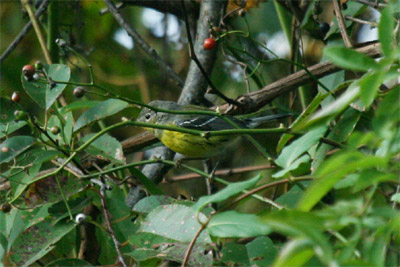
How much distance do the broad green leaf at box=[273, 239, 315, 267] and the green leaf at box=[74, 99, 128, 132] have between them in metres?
1.29

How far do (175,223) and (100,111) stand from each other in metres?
0.62

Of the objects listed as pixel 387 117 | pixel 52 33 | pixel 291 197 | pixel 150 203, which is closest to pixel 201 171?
pixel 150 203

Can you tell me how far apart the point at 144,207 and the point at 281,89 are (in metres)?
0.82

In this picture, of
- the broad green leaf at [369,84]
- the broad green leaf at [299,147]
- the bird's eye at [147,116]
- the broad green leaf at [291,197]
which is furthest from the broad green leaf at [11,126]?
the bird's eye at [147,116]

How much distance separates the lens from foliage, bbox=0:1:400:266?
2.34 ft

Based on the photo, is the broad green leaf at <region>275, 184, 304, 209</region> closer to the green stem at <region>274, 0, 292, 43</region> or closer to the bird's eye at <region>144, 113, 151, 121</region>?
the green stem at <region>274, 0, 292, 43</region>

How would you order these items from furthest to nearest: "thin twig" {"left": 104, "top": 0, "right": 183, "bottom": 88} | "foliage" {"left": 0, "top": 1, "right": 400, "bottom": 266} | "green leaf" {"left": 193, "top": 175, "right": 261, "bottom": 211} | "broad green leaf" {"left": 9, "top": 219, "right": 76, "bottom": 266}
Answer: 1. "thin twig" {"left": 104, "top": 0, "right": 183, "bottom": 88}
2. "broad green leaf" {"left": 9, "top": 219, "right": 76, "bottom": 266}
3. "green leaf" {"left": 193, "top": 175, "right": 261, "bottom": 211}
4. "foliage" {"left": 0, "top": 1, "right": 400, "bottom": 266}

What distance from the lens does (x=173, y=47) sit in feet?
12.0

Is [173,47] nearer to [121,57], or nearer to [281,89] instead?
[121,57]

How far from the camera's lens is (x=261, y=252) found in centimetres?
133

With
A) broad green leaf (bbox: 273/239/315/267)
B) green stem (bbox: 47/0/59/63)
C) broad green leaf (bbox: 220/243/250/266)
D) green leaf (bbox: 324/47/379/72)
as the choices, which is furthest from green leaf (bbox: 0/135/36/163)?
green stem (bbox: 47/0/59/63)

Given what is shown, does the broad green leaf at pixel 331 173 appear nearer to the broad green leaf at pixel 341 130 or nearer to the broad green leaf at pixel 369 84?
the broad green leaf at pixel 369 84

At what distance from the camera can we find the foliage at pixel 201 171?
2.34ft

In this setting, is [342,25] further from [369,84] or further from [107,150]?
[369,84]
